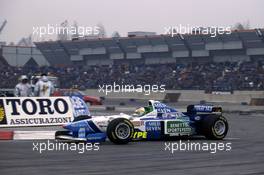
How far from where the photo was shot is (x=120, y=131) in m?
14.1

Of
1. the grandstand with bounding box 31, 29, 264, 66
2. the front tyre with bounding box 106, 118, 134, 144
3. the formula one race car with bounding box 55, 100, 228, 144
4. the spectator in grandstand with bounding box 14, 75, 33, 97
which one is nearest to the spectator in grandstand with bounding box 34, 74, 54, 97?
the spectator in grandstand with bounding box 14, 75, 33, 97

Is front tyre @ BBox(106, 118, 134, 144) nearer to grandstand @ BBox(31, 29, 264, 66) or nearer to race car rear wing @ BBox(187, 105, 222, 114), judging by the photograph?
race car rear wing @ BBox(187, 105, 222, 114)

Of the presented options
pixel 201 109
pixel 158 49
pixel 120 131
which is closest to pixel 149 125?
pixel 120 131

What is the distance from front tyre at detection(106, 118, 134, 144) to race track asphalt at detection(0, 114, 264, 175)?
178 mm

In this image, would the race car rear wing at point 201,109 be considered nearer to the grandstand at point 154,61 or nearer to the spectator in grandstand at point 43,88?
the spectator in grandstand at point 43,88

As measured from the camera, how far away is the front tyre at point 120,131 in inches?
550

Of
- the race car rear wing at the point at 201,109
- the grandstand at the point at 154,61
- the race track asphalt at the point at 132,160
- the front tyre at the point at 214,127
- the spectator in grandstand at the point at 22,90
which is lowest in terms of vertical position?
the race track asphalt at the point at 132,160

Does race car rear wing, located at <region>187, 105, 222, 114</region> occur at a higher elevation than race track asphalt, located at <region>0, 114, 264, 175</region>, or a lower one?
higher

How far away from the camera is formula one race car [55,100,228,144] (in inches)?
553

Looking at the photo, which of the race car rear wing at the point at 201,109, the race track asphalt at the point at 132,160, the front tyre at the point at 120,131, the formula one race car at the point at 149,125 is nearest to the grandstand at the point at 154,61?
the race car rear wing at the point at 201,109

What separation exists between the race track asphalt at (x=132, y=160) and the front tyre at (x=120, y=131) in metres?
0.18

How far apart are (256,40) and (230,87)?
14.1 feet

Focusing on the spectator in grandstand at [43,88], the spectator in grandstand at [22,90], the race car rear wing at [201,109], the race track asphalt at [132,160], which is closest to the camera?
the race track asphalt at [132,160]

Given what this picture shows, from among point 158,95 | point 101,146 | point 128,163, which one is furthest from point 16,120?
point 158,95
